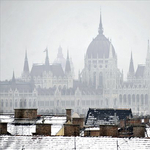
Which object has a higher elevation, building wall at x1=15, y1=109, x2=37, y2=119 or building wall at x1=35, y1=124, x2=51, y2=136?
building wall at x1=15, y1=109, x2=37, y2=119

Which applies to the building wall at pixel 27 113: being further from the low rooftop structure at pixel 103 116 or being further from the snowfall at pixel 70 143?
the snowfall at pixel 70 143

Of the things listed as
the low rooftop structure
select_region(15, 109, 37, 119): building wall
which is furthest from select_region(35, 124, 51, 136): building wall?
the low rooftop structure

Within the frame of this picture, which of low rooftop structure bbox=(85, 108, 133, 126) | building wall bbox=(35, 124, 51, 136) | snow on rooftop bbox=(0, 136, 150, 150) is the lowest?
snow on rooftop bbox=(0, 136, 150, 150)

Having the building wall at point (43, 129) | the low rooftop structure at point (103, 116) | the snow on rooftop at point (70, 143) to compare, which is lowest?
the snow on rooftop at point (70, 143)

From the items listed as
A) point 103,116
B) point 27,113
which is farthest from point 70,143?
point 103,116

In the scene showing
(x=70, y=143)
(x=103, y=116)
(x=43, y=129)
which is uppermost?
(x=103, y=116)

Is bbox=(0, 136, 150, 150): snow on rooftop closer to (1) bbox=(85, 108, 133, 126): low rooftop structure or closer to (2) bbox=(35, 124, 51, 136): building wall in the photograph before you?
(2) bbox=(35, 124, 51, 136): building wall

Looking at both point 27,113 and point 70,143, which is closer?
point 70,143

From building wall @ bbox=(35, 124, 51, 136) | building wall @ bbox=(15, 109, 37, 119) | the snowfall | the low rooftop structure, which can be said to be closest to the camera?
the snowfall

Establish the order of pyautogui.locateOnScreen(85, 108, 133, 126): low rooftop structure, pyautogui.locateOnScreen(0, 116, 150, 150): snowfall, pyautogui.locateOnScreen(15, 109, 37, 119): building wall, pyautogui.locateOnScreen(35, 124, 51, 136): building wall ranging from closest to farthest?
1. pyautogui.locateOnScreen(0, 116, 150, 150): snowfall
2. pyautogui.locateOnScreen(35, 124, 51, 136): building wall
3. pyautogui.locateOnScreen(15, 109, 37, 119): building wall
4. pyautogui.locateOnScreen(85, 108, 133, 126): low rooftop structure

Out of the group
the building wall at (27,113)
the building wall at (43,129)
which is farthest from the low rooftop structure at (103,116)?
the building wall at (43,129)

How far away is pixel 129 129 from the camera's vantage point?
30.4 metres

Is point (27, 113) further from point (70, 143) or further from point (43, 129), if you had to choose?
point (70, 143)

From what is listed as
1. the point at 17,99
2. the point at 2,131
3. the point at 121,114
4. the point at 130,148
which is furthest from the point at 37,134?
the point at 17,99
